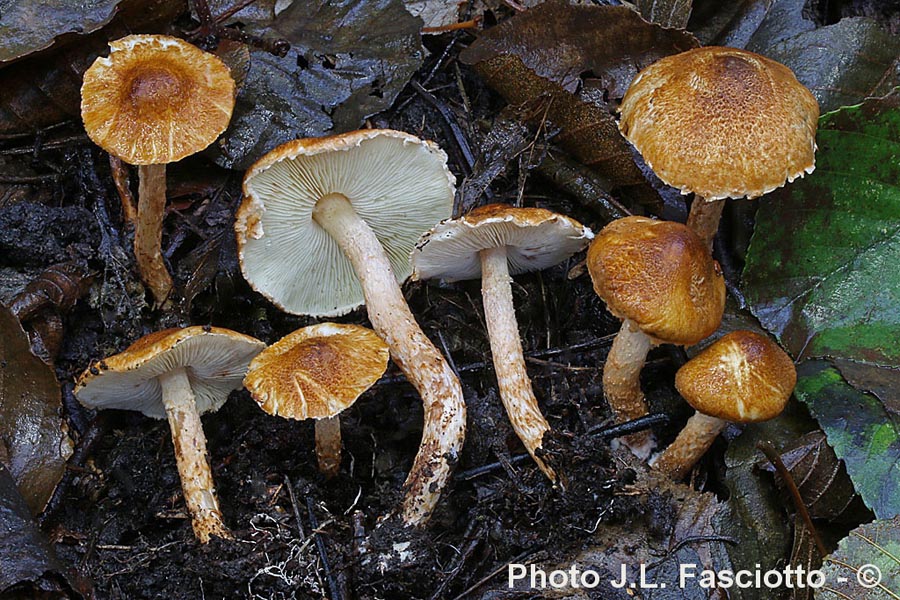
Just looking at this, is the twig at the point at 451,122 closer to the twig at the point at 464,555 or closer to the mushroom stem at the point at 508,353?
the mushroom stem at the point at 508,353

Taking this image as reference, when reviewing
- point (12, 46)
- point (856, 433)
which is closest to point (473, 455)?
point (856, 433)

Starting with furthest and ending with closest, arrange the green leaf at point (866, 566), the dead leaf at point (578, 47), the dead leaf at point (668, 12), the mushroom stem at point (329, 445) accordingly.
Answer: the dead leaf at point (668, 12)
the dead leaf at point (578, 47)
the mushroom stem at point (329, 445)
the green leaf at point (866, 566)

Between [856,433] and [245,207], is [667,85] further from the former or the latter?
[245,207]

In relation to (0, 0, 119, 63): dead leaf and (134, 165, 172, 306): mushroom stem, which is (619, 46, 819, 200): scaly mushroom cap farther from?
(0, 0, 119, 63): dead leaf

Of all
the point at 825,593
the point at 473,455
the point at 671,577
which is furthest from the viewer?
the point at 473,455

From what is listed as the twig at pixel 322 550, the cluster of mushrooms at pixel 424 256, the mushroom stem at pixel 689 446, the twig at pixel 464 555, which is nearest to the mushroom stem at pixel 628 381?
the cluster of mushrooms at pixel 424 256

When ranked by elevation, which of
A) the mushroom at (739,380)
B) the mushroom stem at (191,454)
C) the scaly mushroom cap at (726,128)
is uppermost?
the scaly mushroom cap at (726,128)

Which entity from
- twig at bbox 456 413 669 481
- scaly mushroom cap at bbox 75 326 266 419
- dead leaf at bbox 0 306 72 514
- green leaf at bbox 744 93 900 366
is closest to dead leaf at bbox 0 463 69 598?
dead leaf at bbox 0 306 72 514
